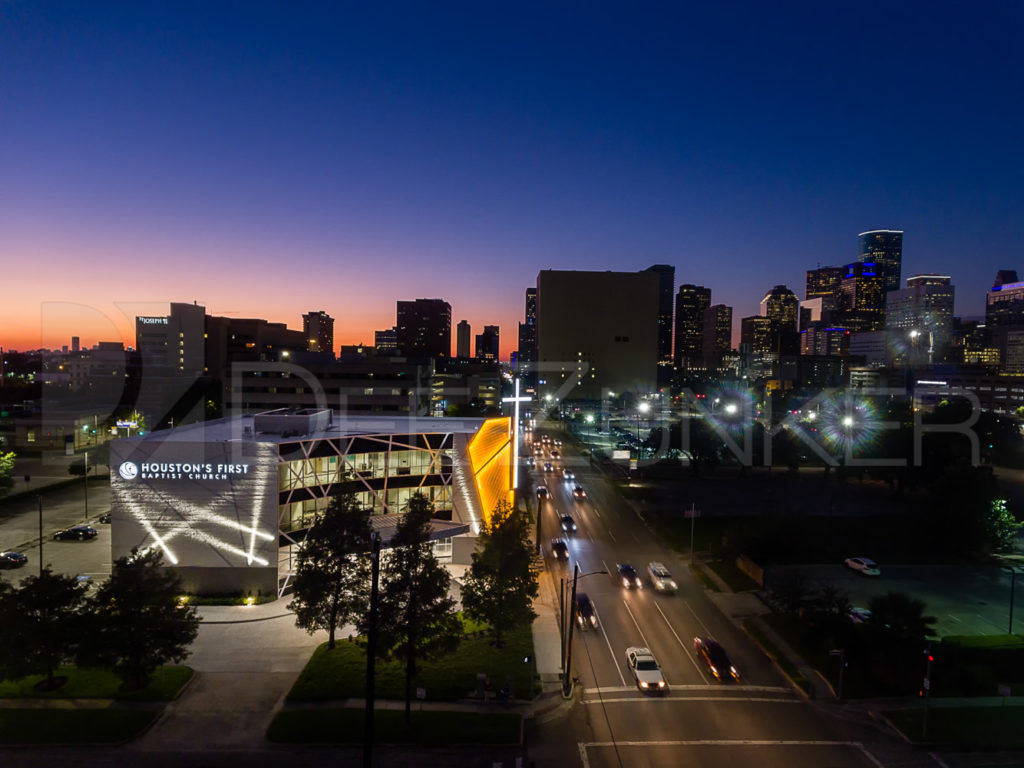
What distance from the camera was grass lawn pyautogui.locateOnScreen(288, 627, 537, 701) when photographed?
58.1 feet

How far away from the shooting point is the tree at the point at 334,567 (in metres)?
18.5

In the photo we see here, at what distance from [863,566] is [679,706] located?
18.5 m

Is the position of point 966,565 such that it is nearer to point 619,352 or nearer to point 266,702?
point 266,702

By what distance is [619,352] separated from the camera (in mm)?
104500

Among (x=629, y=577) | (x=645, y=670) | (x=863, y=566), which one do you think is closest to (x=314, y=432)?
(x=629, y=577)

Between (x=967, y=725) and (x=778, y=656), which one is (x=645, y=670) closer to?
(x=778, y=656)

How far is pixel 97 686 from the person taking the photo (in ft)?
58.4

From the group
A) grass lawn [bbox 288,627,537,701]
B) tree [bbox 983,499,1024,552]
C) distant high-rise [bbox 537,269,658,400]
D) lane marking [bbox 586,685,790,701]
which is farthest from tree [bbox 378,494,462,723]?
distant high-rise [bbox 537,269,658,400]

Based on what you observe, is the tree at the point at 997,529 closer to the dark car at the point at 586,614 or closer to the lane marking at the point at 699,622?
the lane marking at the point at 699,622

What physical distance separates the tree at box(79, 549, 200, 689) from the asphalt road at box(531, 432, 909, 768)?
1141 centimetres

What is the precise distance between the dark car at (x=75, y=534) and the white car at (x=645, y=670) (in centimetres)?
3147

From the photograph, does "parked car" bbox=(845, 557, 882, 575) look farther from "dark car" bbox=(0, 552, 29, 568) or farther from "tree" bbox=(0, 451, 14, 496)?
"tree" bbox=(0, 451, 14, 496)

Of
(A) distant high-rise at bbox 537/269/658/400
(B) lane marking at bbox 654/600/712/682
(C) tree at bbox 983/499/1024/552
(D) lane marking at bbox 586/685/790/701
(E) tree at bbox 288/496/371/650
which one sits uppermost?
(A) distant high-rise at bbox 537/269/658/400

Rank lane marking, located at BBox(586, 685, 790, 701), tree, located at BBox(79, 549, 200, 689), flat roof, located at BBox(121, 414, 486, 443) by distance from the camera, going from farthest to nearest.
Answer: flat roof, located at BBox(121, 414, 486, 443) → lane marking, located at BBox(586, 685, 790, 701) → tree, located at BBox(79, 549, 200, 689)
